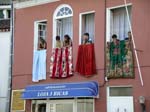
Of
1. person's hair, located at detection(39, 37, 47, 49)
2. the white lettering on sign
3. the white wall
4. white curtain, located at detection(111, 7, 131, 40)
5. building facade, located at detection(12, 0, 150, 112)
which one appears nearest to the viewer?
building facade, located at detection(12, 0, 150, 112)

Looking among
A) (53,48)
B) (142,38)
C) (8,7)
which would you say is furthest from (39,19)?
(142,38)

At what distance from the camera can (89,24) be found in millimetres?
23016

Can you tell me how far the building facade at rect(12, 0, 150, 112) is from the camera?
20.5 meters

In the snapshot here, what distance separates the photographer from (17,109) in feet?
82.1

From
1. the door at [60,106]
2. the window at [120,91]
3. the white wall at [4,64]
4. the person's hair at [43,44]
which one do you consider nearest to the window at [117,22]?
the window at [120,91]

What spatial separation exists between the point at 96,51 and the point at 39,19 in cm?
419

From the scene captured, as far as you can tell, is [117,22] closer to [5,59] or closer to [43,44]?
[43,44]

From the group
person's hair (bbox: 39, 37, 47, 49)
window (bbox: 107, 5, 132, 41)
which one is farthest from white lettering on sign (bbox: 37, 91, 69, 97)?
window (bbox: 107, 5, 132, 41)

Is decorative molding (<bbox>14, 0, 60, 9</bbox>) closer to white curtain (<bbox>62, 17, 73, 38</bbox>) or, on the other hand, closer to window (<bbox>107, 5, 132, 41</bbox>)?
white curtain (<bbox>62, 17, 73, 38</bbox>)

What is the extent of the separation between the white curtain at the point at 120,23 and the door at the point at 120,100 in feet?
7.43

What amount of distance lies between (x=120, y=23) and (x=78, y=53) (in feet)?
7.64

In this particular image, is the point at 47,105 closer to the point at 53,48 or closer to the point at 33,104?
the point at 33,104

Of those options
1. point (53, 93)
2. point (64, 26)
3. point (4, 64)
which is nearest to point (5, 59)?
point (4, 64)

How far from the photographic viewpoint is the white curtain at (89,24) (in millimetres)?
22791
